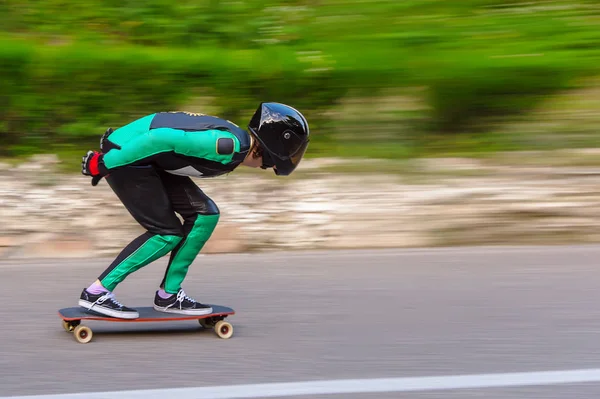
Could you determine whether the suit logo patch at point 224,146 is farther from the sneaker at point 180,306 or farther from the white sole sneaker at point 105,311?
the white sole sneaker at point 105,311

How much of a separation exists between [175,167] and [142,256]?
1.79 feet

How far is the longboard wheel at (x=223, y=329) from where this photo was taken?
208 inches

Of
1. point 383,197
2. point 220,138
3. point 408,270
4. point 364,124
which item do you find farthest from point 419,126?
point 220,138

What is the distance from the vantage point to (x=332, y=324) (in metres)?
5.56

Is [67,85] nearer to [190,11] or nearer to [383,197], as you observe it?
[190,11]

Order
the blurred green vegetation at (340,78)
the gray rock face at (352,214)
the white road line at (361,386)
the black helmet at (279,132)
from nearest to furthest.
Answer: the white road line at (361,386) → the black helmet at (279,132) → the gray rock face at (352,214) → the blurred green vegetation at (340,78)

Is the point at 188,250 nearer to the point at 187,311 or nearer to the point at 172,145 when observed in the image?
the point at 187,311

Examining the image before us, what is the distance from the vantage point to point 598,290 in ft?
20.9

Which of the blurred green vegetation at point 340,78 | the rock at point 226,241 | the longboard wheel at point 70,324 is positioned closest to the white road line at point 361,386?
the longboard wheel at point 70,324

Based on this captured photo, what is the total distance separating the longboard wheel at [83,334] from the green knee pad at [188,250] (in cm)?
49

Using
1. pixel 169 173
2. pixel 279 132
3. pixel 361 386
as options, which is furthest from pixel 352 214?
pixel 361 386

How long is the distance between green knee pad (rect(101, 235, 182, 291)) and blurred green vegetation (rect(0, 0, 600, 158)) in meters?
3.34

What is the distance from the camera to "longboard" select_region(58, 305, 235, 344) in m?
5.09

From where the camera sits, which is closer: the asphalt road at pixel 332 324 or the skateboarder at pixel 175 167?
the asphalt road at pixel 332 324
